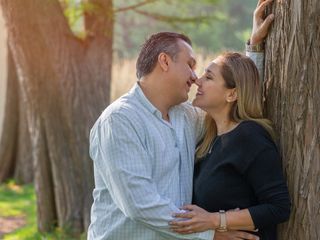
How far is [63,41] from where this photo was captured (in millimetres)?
6738

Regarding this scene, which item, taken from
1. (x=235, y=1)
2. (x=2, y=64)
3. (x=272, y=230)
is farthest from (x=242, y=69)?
(x=235, y=1)

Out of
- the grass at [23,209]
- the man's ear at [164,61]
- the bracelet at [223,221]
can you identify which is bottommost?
the grass at [23,209]

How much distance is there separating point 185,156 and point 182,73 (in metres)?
0.40

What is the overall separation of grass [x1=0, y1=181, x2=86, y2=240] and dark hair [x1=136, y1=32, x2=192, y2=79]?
12.1ft

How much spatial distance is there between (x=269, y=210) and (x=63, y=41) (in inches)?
159

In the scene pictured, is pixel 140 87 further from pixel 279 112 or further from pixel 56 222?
pixel 56 222

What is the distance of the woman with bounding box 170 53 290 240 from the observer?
3.15m

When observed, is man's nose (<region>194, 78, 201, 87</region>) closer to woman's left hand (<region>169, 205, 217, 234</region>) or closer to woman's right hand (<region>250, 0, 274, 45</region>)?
woman's right hand (<region>250, 0, 274, 45</region>)

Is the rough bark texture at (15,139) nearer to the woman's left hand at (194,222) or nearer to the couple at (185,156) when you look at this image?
the couple at (185,156)

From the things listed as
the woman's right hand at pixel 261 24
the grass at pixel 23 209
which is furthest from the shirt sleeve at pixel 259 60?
the grass at pixel 23 209

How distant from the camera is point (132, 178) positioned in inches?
123

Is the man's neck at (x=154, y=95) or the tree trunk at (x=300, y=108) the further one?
the man's neck at (x=154, y=95)

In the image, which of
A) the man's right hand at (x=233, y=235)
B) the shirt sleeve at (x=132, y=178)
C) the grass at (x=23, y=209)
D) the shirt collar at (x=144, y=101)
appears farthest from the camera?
the grass at (x=23, y=209)

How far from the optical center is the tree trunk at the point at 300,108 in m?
3.28
